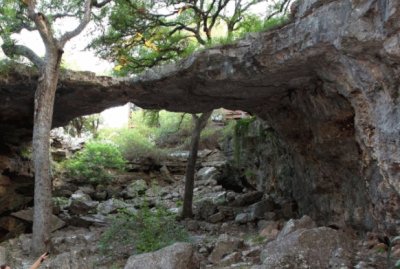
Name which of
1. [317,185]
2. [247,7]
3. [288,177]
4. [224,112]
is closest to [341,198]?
[317,185]

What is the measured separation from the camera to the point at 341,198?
8672 millimetres

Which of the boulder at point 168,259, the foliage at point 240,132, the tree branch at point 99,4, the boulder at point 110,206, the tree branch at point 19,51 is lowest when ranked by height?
the boulder at point 110,206

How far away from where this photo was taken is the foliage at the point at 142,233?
311 inches

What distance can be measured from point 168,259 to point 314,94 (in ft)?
14.1

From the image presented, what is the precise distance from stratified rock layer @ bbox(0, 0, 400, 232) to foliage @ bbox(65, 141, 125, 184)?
4.16 m

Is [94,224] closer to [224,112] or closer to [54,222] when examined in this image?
[54,222]

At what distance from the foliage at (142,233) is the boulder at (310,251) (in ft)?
7.92

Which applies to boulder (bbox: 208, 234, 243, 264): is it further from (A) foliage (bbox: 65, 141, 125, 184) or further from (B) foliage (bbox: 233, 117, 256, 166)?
(A) foliage (bbox: 65, 141, 125, 184)

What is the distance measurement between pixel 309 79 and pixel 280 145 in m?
3.92

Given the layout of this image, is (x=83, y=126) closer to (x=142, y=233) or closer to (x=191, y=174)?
(x=191, y=174)

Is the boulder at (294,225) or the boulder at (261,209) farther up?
the boulder at (294,225)

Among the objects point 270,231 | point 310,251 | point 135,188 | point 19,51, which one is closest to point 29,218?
point 19,51

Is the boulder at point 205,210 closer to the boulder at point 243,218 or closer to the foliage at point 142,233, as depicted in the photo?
the boulder at point 243,218

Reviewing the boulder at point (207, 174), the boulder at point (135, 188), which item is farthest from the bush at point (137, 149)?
the boulder at point (207, 174)
